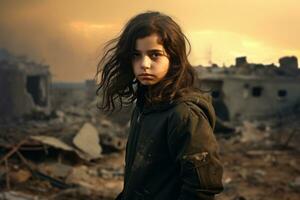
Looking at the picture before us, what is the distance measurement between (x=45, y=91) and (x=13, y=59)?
232cm

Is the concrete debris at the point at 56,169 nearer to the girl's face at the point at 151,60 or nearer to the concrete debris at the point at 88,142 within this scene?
the concrete debris at the point at 88,142

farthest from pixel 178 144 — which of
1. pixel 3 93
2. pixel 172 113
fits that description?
pixel 3 93

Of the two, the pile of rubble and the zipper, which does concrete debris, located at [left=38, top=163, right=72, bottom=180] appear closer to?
the pile of rubble

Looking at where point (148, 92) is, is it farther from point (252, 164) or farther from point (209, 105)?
point (252, 164)

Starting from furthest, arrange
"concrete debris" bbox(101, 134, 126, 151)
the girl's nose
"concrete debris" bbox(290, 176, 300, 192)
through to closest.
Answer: "concrete debris" bbox(101, 134, 126, 151) → "concrete debris" bbox(290, 176, 300, 192) → the girl's nose

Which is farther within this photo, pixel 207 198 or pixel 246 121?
pixel 246 121

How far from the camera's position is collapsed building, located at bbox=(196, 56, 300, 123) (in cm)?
1975

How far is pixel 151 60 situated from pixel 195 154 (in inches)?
17.2

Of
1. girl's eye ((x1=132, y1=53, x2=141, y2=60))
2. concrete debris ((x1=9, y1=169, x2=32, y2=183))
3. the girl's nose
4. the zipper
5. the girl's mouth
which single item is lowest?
concrete debris ((x1=9, y1=169, x2=32, y2=183))

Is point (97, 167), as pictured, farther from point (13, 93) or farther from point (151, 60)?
point (13, 93)

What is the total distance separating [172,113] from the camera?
1.55 meters

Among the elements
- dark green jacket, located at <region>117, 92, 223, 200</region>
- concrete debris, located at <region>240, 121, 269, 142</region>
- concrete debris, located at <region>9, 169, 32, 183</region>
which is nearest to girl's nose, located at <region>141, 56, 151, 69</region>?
dark green jacket, located at <region>117, 92, 223, 200</region>

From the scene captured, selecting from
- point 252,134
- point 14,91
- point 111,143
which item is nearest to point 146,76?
point 111,143

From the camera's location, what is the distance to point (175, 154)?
1556mm
